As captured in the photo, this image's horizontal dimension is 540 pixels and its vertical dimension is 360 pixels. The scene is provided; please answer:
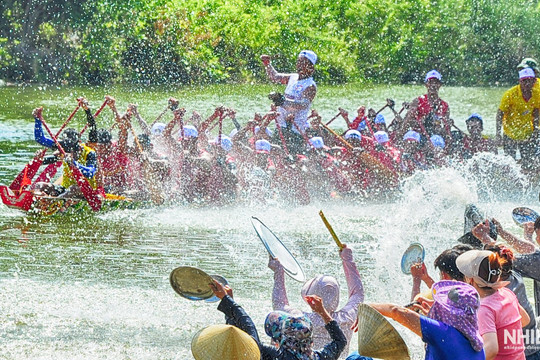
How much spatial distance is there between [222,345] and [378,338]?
2.11 feet

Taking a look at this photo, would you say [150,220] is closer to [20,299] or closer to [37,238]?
[37,238]

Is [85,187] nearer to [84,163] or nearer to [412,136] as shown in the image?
[84,163]

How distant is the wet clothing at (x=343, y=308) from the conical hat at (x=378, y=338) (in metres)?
0.72

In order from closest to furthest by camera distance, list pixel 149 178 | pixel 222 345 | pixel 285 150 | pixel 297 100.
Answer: pixel 222 345
pixel 149 178
pixel 285 150
pixel 297 100

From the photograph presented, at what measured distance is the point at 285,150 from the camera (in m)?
11.7

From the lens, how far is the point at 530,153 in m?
12.4

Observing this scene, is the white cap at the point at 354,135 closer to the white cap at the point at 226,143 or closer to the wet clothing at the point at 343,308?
the white cap at the point at 226,143

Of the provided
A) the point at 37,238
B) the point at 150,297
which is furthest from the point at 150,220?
the point at 150,297

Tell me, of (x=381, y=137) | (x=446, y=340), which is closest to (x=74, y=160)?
(x=381, y=137)

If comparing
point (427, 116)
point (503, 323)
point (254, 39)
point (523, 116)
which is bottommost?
point (254, 39)

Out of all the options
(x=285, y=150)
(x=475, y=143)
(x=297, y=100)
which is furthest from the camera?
(x=475, y=143)

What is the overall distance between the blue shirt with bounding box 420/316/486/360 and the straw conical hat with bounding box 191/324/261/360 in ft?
2.33

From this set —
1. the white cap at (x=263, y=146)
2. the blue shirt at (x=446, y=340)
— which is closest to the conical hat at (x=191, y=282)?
the blue shirt at (x=446, y=340)

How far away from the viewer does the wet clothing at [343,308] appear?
15.2ft
